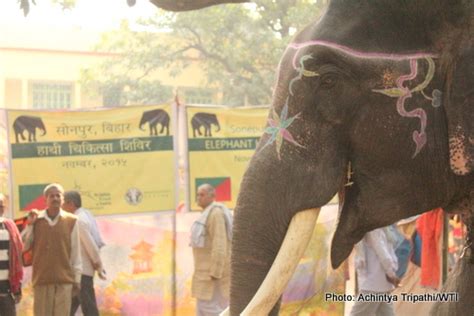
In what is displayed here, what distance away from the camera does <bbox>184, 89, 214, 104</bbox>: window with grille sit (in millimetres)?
37125

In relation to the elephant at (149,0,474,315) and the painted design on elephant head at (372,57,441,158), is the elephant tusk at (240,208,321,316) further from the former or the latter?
the painted design on elephant head at (372,57,441,158)

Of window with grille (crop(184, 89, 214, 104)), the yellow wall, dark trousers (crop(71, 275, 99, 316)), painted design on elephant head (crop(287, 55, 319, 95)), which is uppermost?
the yellow wall

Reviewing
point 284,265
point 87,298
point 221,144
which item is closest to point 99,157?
point 221,144

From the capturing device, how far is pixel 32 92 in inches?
1476

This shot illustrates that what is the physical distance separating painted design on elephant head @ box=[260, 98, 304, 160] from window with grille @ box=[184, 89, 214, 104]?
108 feet

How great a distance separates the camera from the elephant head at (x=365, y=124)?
154 inches

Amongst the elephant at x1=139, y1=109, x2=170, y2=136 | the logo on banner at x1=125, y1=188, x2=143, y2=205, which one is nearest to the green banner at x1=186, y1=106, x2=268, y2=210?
the elephant at x1=139, y1=109, x2=170, y2=136

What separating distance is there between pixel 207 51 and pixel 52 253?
74.7 feet

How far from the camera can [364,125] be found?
402 cm

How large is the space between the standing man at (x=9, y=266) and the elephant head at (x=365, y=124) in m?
6.40

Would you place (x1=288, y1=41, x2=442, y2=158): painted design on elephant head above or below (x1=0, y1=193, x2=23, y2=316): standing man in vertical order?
above

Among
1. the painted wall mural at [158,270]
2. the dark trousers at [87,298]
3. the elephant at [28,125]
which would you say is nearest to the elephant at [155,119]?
the painted wall mural at [158,270]

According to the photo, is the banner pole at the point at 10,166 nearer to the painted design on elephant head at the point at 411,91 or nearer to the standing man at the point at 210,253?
the standing man at the point at 210,253

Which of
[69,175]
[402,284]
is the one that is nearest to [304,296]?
[402,284]
